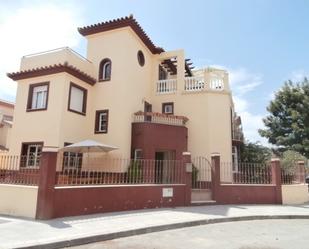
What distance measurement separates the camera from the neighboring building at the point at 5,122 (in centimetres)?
2509

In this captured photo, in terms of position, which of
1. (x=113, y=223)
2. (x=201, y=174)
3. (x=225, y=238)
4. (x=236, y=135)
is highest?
(x=236, y=135)

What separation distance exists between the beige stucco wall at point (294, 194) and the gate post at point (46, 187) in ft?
36.6

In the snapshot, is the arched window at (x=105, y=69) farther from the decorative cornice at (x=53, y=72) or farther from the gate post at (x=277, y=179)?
the gate post at (x=277, y=179)

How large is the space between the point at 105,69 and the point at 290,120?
1628cm

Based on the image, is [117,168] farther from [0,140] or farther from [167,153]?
[0,140]

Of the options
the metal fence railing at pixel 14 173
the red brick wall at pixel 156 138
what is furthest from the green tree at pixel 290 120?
the metal fence railing at pixel 14 173

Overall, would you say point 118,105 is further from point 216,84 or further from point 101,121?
point 216,84

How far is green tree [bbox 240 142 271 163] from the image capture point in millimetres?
22188

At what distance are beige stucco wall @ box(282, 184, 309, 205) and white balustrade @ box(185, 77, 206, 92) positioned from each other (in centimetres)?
801

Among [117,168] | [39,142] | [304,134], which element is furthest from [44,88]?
[304,134]

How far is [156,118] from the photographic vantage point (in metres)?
17.4

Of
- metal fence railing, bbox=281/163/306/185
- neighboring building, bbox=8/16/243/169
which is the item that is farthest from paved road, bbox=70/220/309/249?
neighboring building, bbox=8/16/243/169

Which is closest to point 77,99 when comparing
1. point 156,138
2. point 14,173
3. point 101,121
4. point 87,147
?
point 101,121

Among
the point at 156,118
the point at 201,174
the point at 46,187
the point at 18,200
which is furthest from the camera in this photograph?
the point at 156,118
